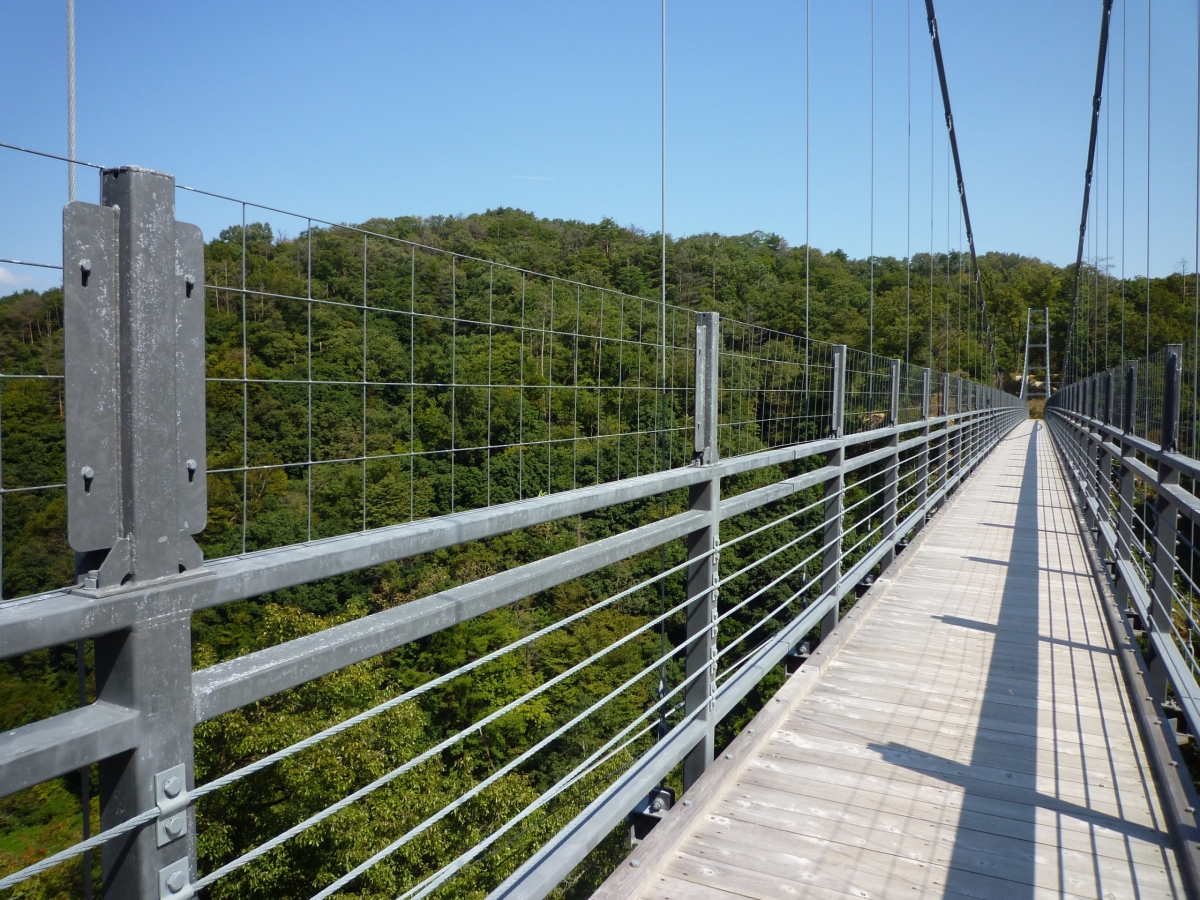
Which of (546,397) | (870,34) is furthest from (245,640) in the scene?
(870,34)

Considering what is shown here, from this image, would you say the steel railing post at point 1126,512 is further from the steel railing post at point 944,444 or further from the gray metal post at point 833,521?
the steel railing post at point 944,444

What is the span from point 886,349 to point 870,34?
16.7 meters

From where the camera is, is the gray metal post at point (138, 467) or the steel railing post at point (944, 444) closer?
the gray metal post at point (138, 467)

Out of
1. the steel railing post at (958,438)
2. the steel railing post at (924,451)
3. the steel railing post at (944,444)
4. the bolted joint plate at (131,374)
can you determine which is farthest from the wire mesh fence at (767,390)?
the steel railing post at (958,438)

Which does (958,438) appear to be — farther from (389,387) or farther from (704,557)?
(389,387)

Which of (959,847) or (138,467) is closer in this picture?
(138,467)

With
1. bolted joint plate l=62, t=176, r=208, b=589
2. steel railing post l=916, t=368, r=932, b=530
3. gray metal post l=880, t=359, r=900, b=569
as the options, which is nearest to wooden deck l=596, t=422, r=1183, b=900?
gray metal post l=880, t=359, r=900, b=569

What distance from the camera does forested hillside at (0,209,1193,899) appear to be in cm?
103

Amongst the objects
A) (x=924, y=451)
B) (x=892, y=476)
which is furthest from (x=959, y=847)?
(x=924, y=451)

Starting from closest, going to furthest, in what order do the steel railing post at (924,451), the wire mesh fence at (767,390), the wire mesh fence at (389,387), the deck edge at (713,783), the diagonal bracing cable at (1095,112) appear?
the wire mesh fence at (389,387) → the deck edge at (713,783) → the wire mesh fence at (767,390) → the steel railing post at (924,451) → the diagonal bracing cable at (1095,112)

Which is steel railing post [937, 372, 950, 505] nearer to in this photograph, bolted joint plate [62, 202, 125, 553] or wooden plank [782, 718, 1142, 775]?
wooden plank [782, 718, 1142, 775]

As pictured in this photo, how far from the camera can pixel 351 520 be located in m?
1.51

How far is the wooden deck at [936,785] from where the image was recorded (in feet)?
6.63

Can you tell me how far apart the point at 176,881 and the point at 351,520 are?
701mm
